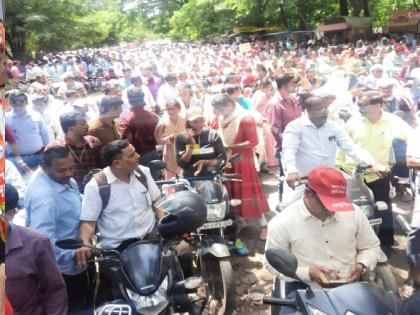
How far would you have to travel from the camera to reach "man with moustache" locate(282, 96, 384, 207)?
1.51 m

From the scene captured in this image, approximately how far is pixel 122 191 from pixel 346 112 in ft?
2.66

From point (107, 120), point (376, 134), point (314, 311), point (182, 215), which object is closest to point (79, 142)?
point (107, 120)

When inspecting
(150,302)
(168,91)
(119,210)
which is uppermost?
(168,91)

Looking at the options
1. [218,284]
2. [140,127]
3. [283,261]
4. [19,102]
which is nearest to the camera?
[283,261]

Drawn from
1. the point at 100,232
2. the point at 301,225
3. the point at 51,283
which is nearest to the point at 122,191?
the point at 100,232

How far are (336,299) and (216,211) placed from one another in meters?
0.77

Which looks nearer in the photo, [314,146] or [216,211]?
[314,146]

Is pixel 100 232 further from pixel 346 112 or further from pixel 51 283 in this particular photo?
pixel 346 112

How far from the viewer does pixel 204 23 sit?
4.80 feet

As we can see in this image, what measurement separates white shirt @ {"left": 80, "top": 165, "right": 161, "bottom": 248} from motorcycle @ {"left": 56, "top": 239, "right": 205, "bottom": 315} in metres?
0.13

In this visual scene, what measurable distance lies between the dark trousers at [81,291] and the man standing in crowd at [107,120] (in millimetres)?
444

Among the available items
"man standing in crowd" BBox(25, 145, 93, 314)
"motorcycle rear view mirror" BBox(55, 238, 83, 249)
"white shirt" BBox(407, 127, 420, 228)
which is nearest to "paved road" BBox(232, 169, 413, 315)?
"white shirt" BBox(407, 127, 420, 228)

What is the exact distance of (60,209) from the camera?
1.36 meters

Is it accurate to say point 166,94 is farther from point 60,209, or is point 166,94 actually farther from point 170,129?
point 60,209
